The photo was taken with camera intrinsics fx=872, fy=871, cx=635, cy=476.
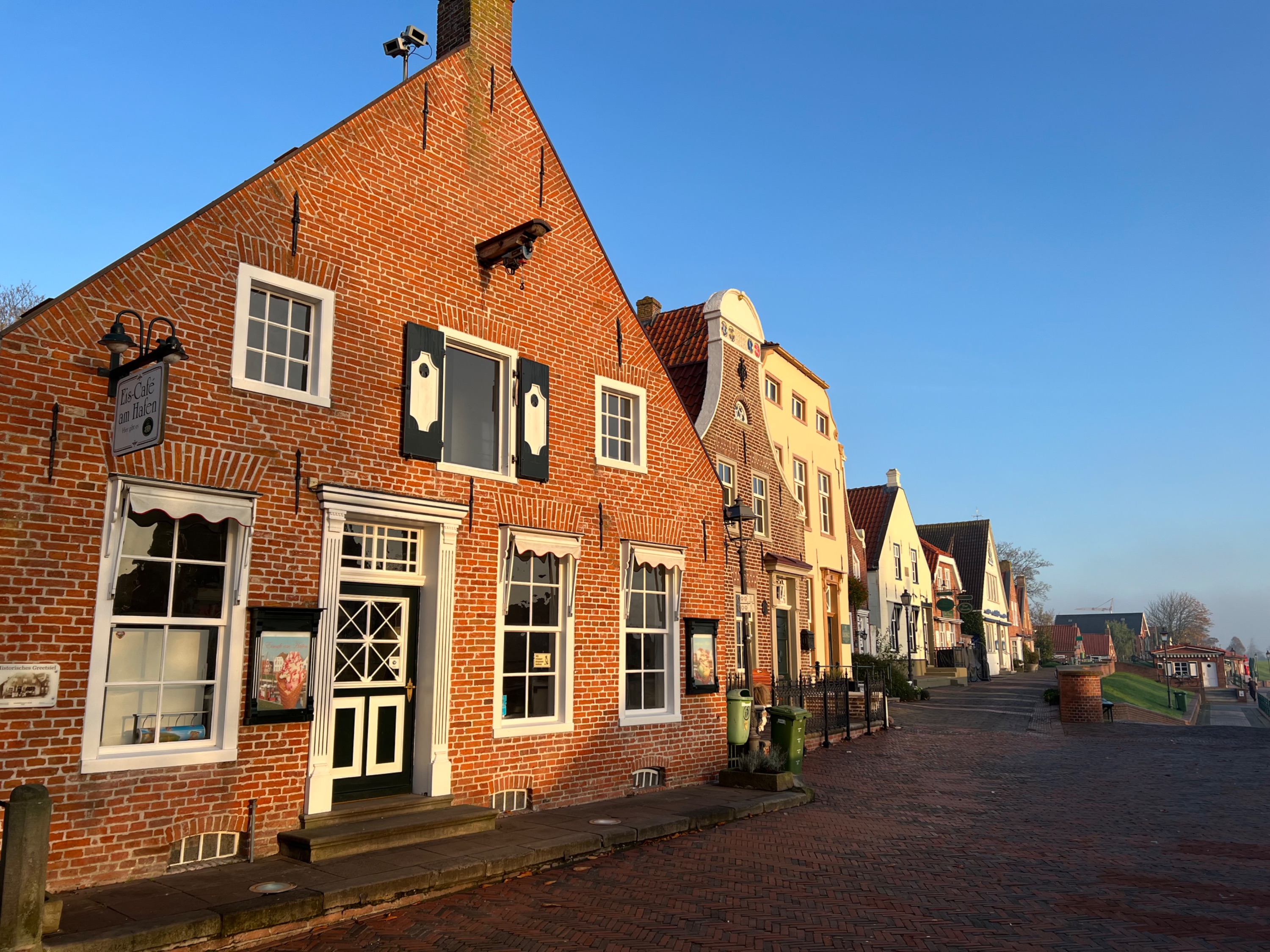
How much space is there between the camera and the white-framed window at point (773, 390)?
73.2ft

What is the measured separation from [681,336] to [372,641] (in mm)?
12971

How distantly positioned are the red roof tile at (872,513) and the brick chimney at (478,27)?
82.7 ft

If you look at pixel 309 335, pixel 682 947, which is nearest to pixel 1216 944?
pixel 682 947

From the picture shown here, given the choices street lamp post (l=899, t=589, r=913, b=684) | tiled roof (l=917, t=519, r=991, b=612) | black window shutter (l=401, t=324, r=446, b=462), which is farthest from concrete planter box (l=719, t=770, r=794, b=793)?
tiled roof (l=917, t=519, r=991, b=612)

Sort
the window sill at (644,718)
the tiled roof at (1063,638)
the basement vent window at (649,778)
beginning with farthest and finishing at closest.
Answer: the tiled roof at (1063,638)
the basement vent window at (649,778)
the window sill at (644,718)

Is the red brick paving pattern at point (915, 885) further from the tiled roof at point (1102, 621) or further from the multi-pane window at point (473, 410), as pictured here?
the tiled roof at point (1102, 621)

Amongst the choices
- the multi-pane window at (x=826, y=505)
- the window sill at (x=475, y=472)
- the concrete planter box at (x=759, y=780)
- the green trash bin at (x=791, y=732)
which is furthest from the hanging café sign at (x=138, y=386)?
the multi-pane window at (x=826, y=505)

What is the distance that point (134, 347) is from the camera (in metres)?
7.04

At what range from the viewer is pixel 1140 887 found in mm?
7652

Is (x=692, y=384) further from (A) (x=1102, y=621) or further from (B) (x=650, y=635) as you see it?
(A) (x=1102, y=621)

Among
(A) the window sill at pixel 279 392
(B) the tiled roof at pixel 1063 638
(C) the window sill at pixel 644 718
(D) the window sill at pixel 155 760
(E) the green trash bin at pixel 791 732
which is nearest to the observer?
(D) the window sill at pixel 155 760

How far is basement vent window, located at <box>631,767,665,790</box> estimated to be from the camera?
38.9 ft

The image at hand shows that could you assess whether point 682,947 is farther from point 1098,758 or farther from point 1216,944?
point 1098,758

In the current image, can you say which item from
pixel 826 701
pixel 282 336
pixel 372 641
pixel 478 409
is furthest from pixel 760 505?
pixel 282 336
